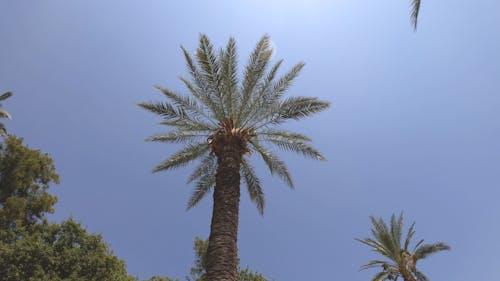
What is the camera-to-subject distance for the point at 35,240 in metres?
20.2

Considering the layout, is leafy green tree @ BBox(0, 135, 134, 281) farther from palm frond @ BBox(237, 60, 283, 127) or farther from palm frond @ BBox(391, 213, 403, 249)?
palm frond @ BBox(391, 213, 403, 249)

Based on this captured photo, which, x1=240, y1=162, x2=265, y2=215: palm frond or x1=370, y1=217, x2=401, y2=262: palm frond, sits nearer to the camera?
x1=240, y1=162, x2=265, y2=215: palm frond

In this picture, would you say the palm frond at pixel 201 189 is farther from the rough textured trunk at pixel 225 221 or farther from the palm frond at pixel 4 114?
the palm frond at pixel 4 114

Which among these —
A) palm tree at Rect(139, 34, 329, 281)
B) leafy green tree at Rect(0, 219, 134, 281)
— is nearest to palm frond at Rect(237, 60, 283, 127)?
palm tree at Rect(139, 34, 329, 281)

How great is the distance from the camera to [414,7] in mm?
10633

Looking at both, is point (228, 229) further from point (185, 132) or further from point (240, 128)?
point (185, 132)

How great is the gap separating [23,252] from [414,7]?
18744mm

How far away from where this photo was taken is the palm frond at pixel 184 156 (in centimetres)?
1847

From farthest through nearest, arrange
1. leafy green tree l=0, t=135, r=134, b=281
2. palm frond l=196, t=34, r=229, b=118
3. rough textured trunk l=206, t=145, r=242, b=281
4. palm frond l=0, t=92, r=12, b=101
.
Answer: palm frond l=0, t=92, r=12, b=101, leafy green tree l=0, t=135, r=134, b=281, palm frond l=196, t=34, r=229, b=118, rough textured trunk l=206, t=145, r=242, b=281

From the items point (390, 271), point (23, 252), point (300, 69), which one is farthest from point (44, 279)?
point (390, 271)

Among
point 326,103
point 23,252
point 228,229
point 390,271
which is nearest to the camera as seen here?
point 228,229

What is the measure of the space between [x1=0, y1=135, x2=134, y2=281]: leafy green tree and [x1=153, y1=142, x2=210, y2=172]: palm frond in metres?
A: 6.07

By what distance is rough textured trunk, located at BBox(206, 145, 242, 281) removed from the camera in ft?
39.4

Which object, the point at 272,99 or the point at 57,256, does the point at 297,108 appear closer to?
the point at 272,99
